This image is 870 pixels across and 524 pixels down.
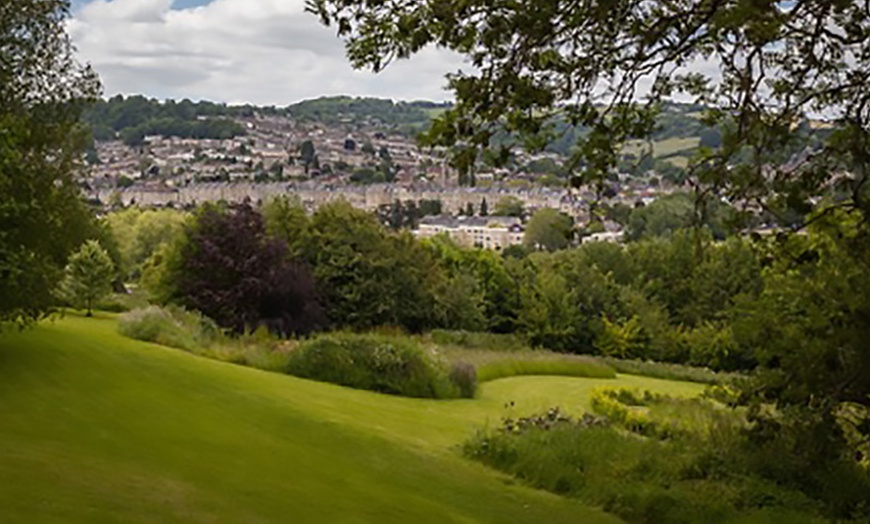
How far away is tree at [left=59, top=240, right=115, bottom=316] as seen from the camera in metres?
26.3

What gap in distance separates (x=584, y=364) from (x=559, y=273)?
1730cm

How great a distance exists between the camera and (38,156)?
1323 centimetres

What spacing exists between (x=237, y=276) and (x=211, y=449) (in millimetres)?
17594

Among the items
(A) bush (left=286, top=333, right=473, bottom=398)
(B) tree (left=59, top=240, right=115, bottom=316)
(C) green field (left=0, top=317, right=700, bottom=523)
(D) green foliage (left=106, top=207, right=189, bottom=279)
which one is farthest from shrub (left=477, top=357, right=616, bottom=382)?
(D) green foliage (left=106, top=207, right=189, bottom=279)

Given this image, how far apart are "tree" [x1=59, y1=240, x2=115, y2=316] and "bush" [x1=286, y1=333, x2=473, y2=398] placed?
11083 millimetres

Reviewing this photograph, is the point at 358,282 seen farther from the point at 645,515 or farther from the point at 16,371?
the point at 645,515

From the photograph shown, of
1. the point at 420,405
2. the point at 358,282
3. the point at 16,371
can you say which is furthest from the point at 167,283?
the point at 16,371

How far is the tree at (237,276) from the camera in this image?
84.9 feet

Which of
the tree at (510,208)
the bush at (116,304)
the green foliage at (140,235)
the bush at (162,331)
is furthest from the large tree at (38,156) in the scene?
the tree at (510,208)

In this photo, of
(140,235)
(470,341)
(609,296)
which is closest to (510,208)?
(140,235)

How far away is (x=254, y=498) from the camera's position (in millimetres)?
7723

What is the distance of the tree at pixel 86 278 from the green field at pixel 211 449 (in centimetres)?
1159

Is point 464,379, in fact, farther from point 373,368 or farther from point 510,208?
point 510,208

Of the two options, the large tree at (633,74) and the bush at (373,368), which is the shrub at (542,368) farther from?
the large tree at (633,74)
